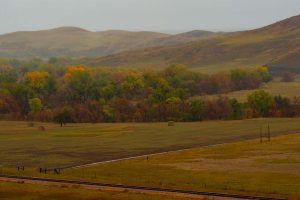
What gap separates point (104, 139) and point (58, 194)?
58.4m

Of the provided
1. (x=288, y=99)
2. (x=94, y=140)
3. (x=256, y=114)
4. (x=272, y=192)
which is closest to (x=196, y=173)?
(x=272, y=192)

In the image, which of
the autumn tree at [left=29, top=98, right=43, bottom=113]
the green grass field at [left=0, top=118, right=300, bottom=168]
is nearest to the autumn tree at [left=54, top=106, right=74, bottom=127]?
the green grass field at [left=0, top=118, right=300, bottom=168]

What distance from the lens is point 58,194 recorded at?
6278cm

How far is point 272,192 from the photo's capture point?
2494 inches

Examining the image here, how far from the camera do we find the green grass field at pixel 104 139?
96.6m

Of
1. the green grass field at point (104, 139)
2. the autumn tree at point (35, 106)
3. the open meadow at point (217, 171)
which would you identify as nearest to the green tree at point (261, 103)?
the green grass field at point (104, 139)

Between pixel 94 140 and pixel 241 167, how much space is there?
143 ft

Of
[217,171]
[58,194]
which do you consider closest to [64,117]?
[217,171]

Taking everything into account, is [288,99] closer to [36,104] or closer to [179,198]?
[36,104]

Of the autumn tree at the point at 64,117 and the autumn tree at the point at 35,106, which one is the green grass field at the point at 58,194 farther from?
the autumn tree at the point at 35,106

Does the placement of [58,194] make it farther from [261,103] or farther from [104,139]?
[261,103]

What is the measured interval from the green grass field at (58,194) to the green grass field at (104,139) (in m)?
21.2

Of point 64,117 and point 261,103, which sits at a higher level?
point 261,103

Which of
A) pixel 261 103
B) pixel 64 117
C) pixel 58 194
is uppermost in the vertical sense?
pixel 261 103
